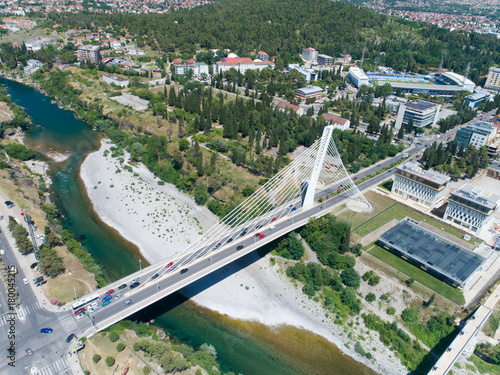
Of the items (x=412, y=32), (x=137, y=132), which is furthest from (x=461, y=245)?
(x=412, y=32)

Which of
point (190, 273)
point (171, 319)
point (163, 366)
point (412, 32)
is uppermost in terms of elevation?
point (412, 32)

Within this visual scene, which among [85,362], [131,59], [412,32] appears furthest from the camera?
[412,32]

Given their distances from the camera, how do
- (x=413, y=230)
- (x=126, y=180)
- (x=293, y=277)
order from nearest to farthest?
(x=293, y=277), (x=413, y=230), (x=126, y=180)

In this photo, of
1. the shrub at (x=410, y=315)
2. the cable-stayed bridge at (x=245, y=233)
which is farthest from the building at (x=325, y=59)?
the shrub at (x=410, y=315)

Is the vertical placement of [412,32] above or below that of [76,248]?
above

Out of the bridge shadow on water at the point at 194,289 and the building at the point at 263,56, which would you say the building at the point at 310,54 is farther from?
the bridge shadow on water at the point at 194,289

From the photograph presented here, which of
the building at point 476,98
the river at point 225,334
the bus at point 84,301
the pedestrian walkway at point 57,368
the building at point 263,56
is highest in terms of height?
the building at point 263,56

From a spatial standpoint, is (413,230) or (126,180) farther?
(126,180)

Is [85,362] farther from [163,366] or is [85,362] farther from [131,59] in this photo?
[131,59]
